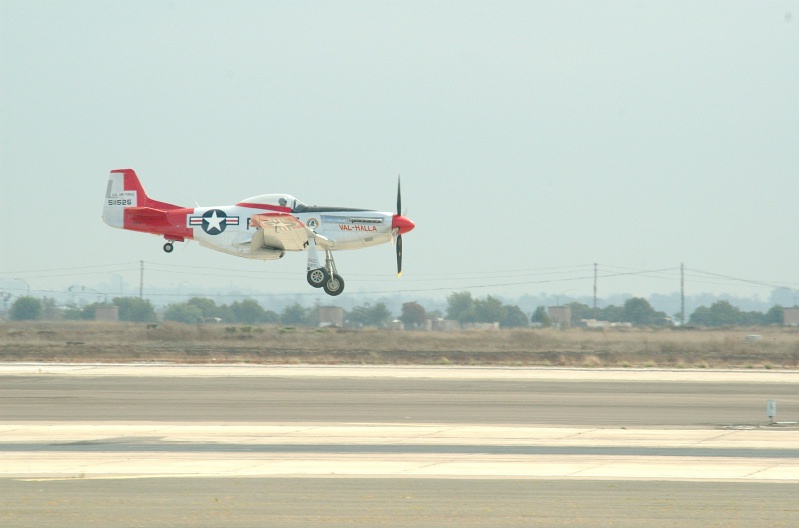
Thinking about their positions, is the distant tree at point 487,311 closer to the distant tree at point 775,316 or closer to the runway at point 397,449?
the distant tree at point 775,316

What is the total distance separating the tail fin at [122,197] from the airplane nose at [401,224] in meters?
8.28

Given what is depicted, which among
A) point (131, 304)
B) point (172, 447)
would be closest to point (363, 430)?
point (172, 447)

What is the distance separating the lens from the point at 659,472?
60.3ft

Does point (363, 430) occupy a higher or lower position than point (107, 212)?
lower

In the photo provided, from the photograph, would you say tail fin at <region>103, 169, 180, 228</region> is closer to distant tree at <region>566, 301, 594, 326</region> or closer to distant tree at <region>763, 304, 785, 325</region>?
distant tree at <region>566, 301, 594, 326</region>

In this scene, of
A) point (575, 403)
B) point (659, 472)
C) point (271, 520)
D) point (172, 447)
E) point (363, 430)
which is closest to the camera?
point (271, 520)

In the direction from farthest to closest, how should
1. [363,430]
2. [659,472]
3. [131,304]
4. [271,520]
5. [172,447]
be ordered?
[131,304] → [363,430] → [172,447] → [659,472] → [271,520]

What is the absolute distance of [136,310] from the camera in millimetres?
91312

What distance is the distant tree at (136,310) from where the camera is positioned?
298ft

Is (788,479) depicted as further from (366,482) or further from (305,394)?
(305,394)

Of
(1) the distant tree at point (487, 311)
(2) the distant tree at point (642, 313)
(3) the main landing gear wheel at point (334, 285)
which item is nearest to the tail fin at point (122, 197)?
(3) the main landing gear wheel at point (334, 285)

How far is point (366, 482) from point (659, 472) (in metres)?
5.64

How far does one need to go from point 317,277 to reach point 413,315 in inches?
2809

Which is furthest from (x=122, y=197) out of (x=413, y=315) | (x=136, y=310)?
(x=413, y=315)
